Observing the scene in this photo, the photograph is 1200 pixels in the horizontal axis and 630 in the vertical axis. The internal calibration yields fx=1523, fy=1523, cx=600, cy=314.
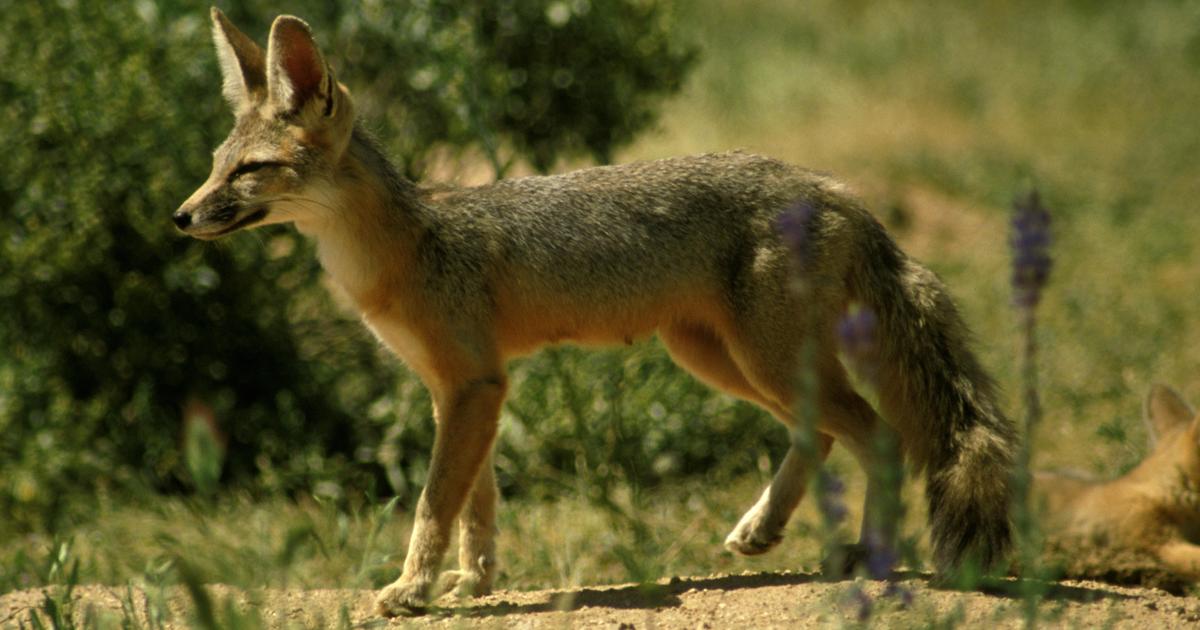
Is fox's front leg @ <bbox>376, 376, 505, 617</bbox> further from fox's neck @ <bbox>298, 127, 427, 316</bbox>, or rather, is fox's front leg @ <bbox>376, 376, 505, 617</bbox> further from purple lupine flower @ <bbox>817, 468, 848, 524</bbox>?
purple lupine flower @ <bbox>817, 468, 848, 524</bbox>

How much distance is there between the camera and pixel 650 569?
5.35 metres

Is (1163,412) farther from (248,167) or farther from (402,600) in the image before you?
(248,167)

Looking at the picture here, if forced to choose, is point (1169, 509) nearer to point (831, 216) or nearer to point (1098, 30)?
point (831, 216)

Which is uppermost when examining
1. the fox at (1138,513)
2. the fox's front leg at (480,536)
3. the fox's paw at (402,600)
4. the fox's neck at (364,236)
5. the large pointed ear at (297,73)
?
the large pointed ear at (297,73)

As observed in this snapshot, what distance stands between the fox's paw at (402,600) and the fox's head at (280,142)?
50.8 inches

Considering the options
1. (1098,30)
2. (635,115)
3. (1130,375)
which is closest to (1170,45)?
(1098,30)

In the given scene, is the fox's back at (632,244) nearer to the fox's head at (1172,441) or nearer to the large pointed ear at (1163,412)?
the fox's head at (1172,441)

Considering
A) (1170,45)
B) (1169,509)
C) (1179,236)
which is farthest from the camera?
(1170,45)

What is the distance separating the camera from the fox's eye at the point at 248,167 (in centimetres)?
509

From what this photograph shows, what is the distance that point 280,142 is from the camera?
5.16 metres

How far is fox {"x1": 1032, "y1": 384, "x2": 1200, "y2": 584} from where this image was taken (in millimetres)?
6000

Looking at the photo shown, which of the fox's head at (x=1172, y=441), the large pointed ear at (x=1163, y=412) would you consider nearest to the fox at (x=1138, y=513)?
the fox's head at (x=1172, y=441)

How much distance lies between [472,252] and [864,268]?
55.3 inches

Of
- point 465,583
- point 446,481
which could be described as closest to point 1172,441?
point 465,583
